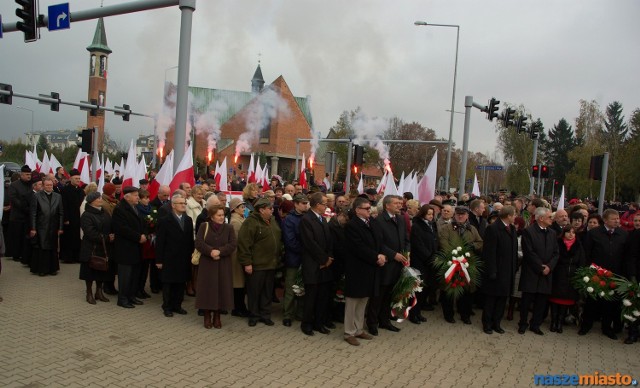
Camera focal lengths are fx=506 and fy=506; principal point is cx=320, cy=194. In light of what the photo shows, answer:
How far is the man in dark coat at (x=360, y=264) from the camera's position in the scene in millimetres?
6832

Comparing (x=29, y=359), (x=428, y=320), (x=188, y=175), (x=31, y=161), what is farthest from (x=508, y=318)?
(x=31, y=161)

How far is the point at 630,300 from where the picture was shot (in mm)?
7629

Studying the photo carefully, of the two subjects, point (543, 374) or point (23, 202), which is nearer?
point (543, 374)

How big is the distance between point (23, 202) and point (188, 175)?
153 inches

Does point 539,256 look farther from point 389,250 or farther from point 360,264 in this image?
point 360,264

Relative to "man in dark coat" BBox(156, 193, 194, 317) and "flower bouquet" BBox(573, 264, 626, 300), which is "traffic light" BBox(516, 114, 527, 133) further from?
"man in dark coat" BBox(156, 193, 194, 317)

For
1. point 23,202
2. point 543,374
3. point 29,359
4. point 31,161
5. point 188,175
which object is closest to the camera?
point 29,359

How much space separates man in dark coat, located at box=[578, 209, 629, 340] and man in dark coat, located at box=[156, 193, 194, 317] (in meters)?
6.44

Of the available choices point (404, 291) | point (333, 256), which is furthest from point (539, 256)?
point (333, 256)

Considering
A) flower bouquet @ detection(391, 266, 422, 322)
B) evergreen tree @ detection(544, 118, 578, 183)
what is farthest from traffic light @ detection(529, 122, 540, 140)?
evergreen tree @ detection(544, 118, 578, 183)

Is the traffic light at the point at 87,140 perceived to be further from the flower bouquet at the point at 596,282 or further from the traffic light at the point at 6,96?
the flower bouquet at the point at 596,282

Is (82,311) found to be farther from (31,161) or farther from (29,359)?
(31,161)

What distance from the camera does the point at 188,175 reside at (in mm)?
10000

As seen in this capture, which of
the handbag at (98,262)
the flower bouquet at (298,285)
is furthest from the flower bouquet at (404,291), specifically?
the handbag at (98,262)
